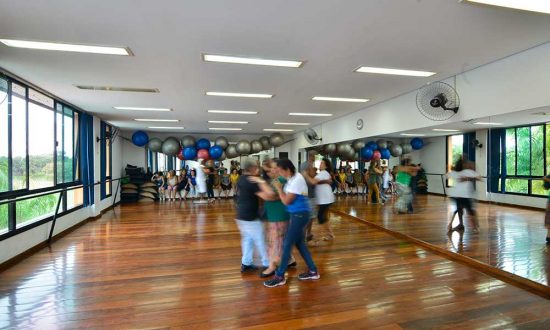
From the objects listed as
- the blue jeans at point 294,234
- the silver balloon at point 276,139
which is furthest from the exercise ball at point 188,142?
the blue jeans at point 294,234

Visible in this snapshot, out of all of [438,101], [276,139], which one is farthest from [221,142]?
[438,101]

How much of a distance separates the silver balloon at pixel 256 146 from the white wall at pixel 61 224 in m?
4.74

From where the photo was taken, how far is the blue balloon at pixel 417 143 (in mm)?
7141

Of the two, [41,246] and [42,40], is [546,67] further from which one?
[41,246]

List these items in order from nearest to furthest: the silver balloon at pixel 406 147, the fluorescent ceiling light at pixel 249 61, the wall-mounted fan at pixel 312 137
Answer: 1. the fluorescent ceiling light at pixel 249 61
2. the silver balloon at pixel 406 147
3. the wall-mounted fan at pixel 312 137

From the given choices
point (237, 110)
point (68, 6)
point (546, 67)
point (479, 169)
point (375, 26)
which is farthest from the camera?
point (237, 110)

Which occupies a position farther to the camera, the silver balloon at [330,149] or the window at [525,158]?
the silver balloon at [330,149]

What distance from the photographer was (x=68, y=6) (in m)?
2.45

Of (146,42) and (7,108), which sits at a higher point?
(146,42)

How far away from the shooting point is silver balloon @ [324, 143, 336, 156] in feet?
29.5

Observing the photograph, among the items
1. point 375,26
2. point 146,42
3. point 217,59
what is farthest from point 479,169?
point 146,42

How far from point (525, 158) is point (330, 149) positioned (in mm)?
5573

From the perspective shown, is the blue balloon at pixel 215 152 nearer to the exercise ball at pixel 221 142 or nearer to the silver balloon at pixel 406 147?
the exercise ball at pixel 221 142

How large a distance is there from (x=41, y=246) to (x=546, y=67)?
7.45 metres
